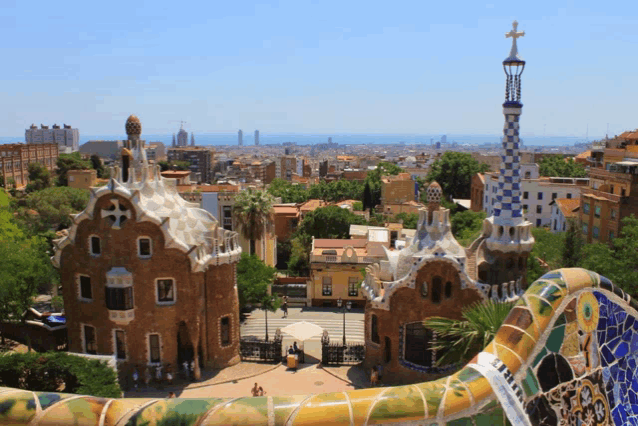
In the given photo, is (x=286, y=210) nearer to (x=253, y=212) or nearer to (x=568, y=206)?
(x=253, y=212)

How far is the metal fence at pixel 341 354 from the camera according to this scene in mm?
30969

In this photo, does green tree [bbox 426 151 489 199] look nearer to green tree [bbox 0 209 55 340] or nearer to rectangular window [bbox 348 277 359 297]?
rectangular window [bbox 348 277 359 297]

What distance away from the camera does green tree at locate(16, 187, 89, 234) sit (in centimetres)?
5453

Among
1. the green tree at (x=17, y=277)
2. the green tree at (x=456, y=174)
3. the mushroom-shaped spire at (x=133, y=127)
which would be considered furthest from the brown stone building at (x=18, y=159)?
the mushroom-shaped spire at (x=133, y=127)

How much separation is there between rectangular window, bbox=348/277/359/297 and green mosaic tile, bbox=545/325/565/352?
3429cm

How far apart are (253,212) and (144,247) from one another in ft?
64.3

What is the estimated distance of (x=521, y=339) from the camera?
9484 mm

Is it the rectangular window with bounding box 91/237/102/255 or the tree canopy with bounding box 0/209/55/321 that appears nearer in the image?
the rectangular window with bounding box 91/237/102/255

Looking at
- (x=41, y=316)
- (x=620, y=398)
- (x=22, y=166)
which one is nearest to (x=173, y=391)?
(x=41, y=316)

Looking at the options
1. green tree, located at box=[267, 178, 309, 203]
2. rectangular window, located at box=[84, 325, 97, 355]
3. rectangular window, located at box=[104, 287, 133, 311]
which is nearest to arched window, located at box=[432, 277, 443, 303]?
rectangular window, located at box=[104, 287, 133, 311]

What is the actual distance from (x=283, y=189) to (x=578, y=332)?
9510 centimetres

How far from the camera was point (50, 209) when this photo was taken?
55875mm

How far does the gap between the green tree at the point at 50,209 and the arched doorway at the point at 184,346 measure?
3006cm

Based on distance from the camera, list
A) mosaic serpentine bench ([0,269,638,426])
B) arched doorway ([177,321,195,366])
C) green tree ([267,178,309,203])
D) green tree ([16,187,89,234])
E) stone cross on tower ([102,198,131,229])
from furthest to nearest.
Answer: green tree ([267,178,309,203])
green tree ([16,187,89,234])
arched doorway ([177,321,195,366])
stone cross on tower ([102,198,131,229])
mosaic serpentine bench ([0,269,638,426])
